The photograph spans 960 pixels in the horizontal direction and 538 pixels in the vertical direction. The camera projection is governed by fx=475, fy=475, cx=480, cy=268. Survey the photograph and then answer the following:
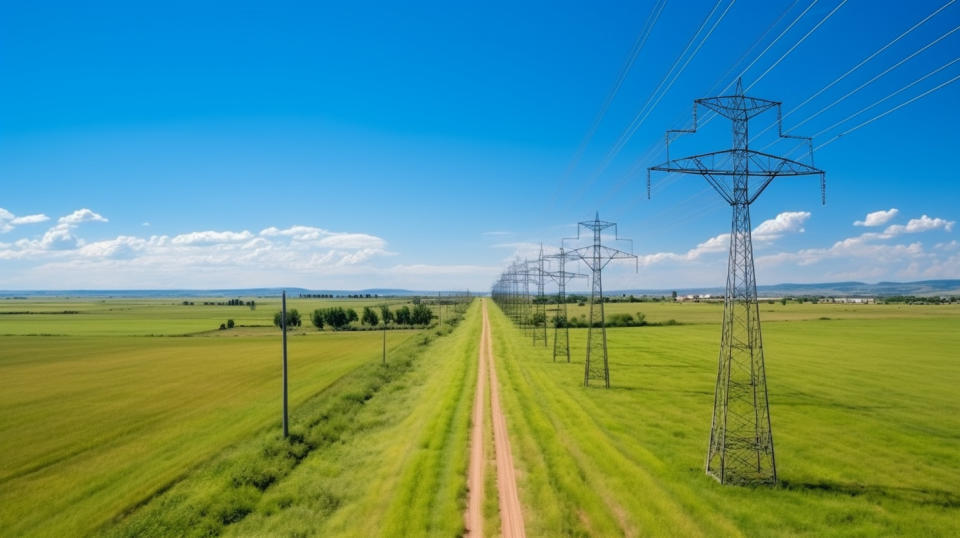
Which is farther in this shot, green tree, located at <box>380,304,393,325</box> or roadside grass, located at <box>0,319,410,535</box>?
green tree, located at <box>380,304,393,325</box>

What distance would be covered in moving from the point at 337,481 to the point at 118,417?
25.8 m

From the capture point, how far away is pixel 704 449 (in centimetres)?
2480

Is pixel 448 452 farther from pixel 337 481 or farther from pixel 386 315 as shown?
pixel 386 315

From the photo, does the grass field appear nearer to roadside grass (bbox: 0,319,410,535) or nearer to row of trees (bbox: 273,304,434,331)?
roadside grass (bbox: 0,319,410,535)

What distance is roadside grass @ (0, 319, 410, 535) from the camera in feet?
71.7

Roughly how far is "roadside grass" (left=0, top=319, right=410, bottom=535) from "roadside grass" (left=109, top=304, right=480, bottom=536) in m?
2.69

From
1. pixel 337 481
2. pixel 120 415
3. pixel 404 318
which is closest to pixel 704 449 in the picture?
pixel 337 481

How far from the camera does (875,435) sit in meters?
27.7

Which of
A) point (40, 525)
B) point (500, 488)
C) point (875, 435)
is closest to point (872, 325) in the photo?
point (875, 435)

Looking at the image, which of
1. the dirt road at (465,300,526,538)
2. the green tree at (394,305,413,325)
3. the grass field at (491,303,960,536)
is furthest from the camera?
the green tree at (394,305,413,325)

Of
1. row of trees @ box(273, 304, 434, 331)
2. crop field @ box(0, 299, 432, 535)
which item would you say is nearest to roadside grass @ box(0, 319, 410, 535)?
crop field @ box(0, 299, 432, 535)

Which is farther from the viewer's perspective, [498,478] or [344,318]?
[344,318]

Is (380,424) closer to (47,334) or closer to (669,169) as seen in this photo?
(669,169)

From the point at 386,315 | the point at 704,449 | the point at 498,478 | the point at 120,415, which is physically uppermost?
the point at 386,315
